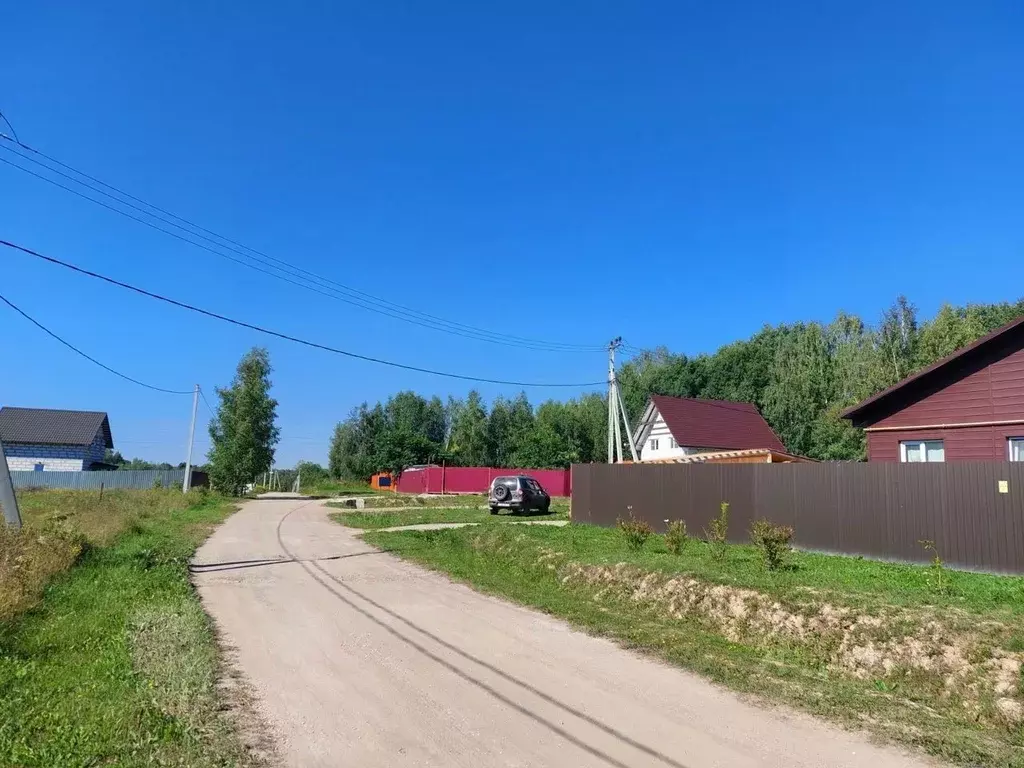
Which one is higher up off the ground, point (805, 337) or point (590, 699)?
point (805, 337)

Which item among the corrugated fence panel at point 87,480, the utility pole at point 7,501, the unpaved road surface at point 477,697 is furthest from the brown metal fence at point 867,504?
the corrugated fence panel at point 87,480

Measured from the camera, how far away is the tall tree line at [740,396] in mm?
40344

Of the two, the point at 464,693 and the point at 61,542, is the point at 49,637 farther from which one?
the point at 61,542

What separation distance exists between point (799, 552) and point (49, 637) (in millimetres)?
12441

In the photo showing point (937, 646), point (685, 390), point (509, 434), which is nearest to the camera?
point (937, 646)

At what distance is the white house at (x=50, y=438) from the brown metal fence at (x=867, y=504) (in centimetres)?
5415

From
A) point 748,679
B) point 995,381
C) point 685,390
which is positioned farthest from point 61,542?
point 685,390

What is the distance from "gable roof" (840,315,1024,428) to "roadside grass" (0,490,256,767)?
15.8 metres

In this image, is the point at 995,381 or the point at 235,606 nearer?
the point at 235,606

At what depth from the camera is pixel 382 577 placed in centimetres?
1288

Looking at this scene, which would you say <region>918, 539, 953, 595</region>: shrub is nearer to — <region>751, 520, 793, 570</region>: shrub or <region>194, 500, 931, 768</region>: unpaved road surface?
<region>751, 520, 793, 570</region>: shrub

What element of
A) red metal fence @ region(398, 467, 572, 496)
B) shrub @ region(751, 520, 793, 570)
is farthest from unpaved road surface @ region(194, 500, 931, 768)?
red metal fence @ region(398, 467, 572, 496)

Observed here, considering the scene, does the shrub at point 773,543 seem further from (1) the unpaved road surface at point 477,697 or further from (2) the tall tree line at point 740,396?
(2) the tall tree line at point 740,396

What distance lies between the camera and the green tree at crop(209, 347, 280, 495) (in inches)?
1933
